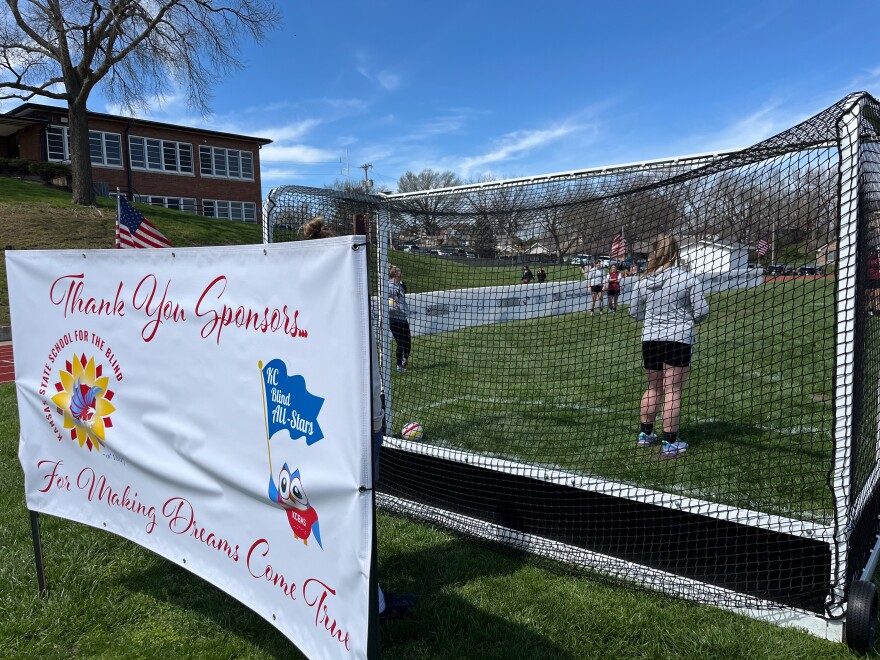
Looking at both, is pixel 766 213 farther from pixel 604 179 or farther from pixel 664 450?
pixel 664 450

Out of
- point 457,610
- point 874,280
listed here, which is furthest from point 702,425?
point 457,610

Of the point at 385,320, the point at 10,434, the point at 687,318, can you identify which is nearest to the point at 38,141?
the point at 10,434

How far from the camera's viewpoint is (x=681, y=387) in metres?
4.49

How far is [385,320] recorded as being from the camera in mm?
5180

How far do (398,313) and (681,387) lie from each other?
3.17 m

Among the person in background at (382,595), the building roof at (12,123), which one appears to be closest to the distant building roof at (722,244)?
the person in background at (382,595)

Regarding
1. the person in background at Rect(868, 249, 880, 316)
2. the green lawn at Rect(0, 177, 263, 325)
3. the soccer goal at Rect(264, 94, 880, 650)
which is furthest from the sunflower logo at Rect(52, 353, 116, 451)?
the green lawn at Rect(0, 177, 263, 325)

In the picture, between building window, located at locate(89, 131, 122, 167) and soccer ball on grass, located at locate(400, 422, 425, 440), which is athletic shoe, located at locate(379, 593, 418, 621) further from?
building window, located at locate(89, 131, 122, 167)

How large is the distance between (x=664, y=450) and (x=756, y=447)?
94cm

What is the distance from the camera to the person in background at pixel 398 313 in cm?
621

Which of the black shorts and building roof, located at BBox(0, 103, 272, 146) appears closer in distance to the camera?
the black shorts

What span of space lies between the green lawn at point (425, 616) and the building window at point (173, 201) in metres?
33.5

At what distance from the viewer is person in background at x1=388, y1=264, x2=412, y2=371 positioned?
20.4 feet

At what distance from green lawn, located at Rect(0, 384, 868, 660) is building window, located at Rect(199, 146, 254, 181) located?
119 feet
